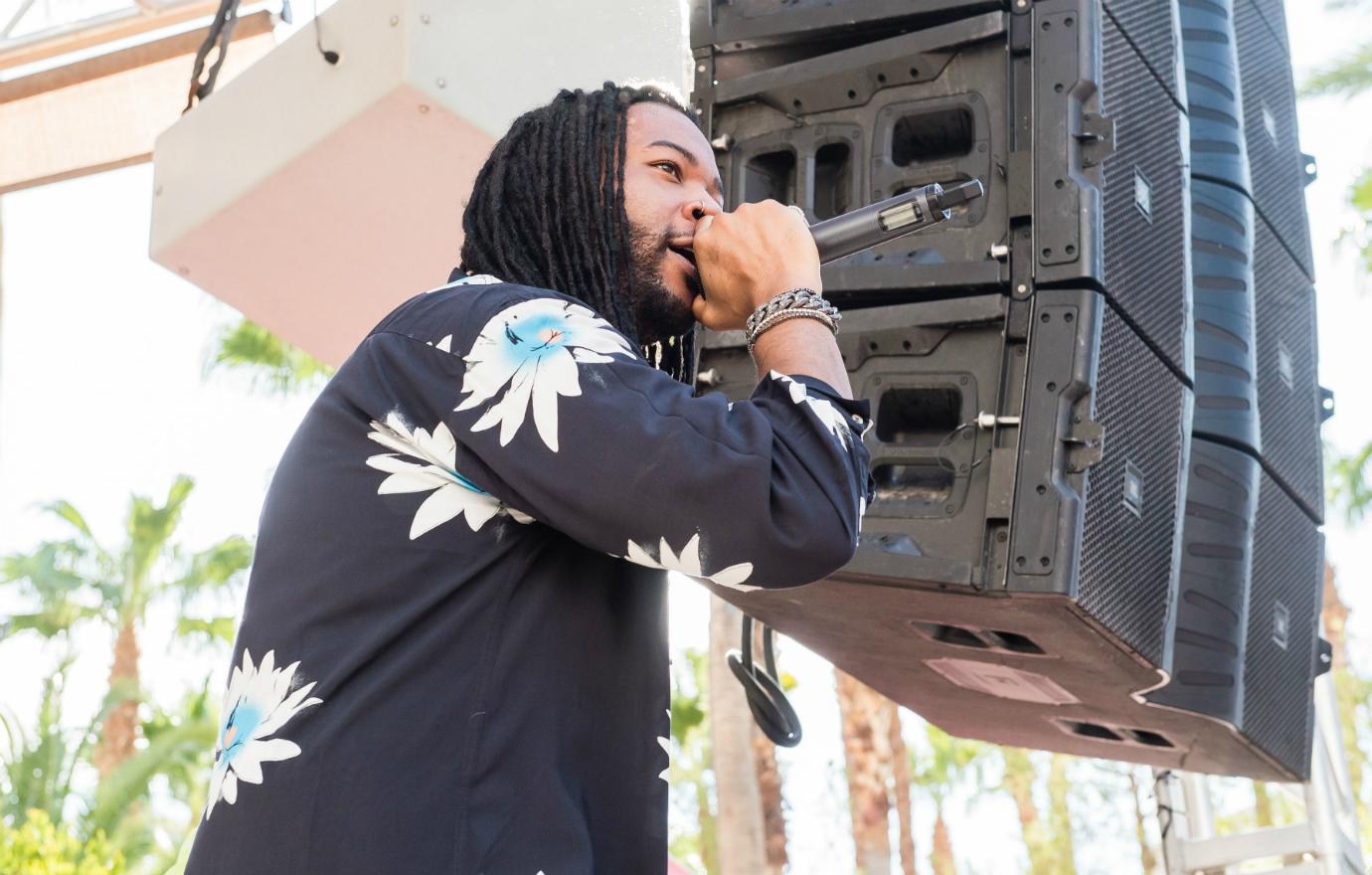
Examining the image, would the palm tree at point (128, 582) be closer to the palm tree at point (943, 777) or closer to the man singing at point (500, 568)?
the palm tree at point (943, 777)

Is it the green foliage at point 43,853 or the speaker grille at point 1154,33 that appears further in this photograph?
the green foliage at point 43,853

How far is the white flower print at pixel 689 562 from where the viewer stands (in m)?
1.22

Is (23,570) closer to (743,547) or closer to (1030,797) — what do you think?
(1030,797)

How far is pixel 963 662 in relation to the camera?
2762 millimetres

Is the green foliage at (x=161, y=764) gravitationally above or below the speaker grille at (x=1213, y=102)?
above

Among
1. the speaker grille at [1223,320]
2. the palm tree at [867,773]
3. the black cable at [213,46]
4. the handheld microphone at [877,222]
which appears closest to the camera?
the handheld microphone at [877,222]

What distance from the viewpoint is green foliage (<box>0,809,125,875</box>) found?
9.60 meters

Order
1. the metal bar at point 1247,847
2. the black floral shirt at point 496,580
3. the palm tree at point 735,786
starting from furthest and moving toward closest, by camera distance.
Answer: the palm tree at point 735,786
the metal bar at point 1247,847
the black floral shirt at point 496,580

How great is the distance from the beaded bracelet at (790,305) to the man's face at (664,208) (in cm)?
13

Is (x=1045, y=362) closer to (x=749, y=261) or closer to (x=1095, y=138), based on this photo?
(x=1095, y=138)

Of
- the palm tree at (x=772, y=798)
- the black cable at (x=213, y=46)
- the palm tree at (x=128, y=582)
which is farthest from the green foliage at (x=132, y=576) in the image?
the black cable at (x=213, y=46)

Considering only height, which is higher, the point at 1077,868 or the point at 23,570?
the point at 23,570

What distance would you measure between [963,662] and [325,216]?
1355 millimetres

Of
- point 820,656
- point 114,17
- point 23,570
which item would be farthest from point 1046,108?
point 23,570
